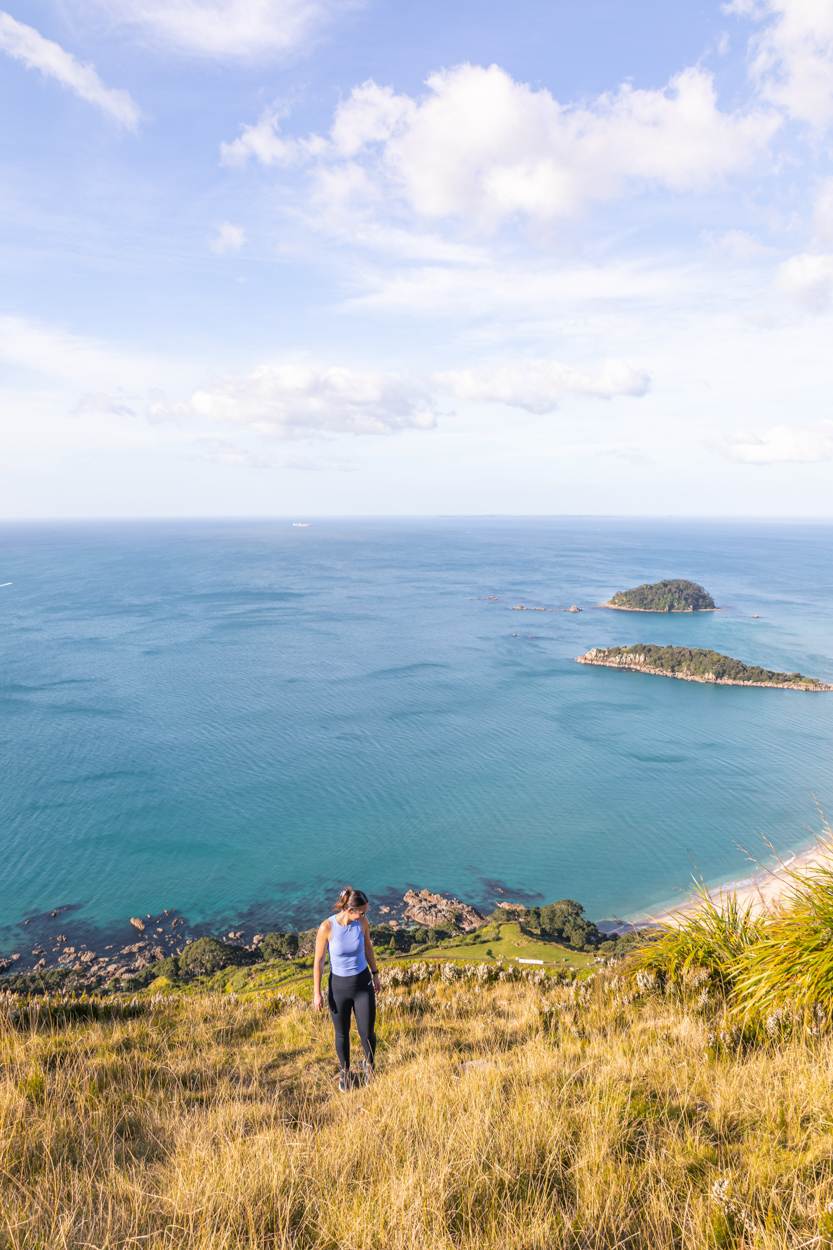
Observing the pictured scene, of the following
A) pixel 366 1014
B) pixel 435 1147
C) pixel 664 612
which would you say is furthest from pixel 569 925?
pixel 664 612

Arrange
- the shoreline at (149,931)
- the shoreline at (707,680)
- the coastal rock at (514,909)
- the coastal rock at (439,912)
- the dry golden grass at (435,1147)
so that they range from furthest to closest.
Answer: the shoreline at (707,680) < the coastal rock at (514,909) < the coastal rock at (439,912) < the shoreline at (149,931) < the dry golden grass at (435,1147)

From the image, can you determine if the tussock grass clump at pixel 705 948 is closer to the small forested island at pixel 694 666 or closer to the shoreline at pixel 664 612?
the small forested island at pixel 694 666

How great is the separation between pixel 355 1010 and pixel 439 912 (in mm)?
23565

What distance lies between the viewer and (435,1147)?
13.3 ft

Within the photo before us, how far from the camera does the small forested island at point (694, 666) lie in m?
63.8

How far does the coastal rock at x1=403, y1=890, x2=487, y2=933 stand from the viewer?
27109 millimetres

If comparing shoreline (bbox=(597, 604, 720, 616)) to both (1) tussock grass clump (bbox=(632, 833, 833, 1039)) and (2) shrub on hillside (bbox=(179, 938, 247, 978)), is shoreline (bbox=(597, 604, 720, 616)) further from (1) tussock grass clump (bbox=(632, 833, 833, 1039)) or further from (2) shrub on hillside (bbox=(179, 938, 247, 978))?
(1) tussock grass clump (bbox=(632, 833, 833, 1039))

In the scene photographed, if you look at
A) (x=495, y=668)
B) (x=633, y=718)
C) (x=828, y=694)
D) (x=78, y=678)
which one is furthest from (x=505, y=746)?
(x=78, y=678)

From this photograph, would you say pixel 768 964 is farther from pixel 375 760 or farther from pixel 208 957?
pixel 375 760

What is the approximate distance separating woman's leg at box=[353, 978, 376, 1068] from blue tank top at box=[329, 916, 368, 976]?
0.18 meters

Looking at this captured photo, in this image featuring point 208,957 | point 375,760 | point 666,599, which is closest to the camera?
point 208,957

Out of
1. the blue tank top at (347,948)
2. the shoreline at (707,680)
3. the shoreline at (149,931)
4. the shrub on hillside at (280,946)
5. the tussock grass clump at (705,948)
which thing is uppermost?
the blue tank top at (347,948)

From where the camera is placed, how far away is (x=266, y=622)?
84750mm

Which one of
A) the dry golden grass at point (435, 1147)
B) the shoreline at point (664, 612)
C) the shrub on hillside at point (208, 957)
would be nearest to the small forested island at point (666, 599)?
the shoreline at point (664, 612)
